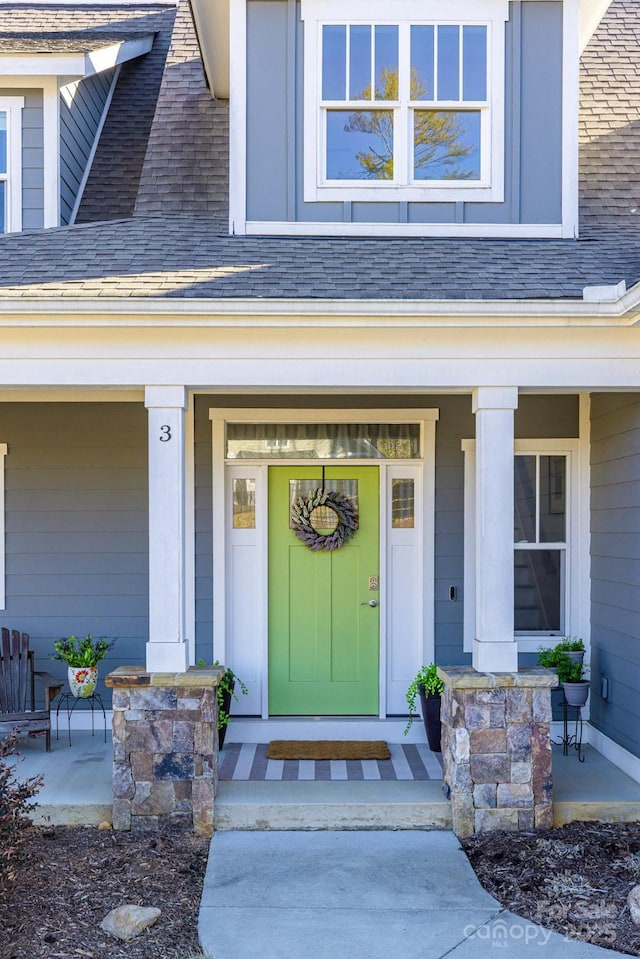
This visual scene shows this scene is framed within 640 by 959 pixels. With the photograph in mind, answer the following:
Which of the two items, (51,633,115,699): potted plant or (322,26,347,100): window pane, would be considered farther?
(322,26,347,100): window pane

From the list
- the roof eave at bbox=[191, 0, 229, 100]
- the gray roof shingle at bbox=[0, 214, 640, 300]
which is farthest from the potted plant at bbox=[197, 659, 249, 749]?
the roof eave at bbox=[191, 0, 229, 100]

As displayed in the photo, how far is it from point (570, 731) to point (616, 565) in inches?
52.6

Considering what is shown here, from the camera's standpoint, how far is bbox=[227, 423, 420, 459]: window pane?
6254 mm

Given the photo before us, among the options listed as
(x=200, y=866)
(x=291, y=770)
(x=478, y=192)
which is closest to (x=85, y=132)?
(x=478, y=192)

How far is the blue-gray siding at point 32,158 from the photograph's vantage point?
655 centimetres

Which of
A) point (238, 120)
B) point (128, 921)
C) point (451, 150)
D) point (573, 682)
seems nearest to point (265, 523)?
point (573, 682)

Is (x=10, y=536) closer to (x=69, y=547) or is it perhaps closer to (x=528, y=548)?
(x=69, y=547)

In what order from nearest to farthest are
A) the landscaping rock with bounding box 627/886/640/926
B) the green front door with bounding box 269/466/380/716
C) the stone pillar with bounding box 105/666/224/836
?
the landscaping rock with bounding box 627/886/640/926, the stone pillar with bounding box 105/666/224/836, the green front door with bounding box 269/466/380/716

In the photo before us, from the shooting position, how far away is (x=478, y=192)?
19.5 feet

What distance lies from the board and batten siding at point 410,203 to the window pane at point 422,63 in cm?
53

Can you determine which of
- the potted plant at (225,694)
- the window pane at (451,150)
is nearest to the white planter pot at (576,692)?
the potted plant at (225,694)

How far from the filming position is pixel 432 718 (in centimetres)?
566

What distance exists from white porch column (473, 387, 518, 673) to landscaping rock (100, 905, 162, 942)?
213cm

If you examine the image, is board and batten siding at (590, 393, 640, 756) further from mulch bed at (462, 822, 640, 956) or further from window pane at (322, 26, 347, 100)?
window pane at (322, 26, 347, 100)
